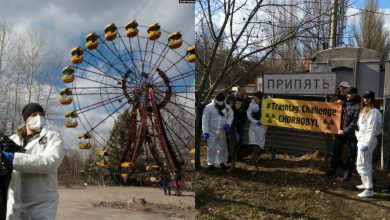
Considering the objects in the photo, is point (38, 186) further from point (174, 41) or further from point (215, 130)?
point (215, 130)

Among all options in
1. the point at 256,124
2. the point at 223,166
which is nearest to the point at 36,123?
the point at 223,166

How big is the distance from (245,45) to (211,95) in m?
0.65

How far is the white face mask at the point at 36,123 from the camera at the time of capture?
7.40ft

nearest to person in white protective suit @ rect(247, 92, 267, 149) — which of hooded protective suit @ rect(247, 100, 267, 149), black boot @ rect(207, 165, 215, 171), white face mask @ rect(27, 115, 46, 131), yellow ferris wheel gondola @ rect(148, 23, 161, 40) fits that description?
hooded protective suit @ rect(247, 100, 267, 149)

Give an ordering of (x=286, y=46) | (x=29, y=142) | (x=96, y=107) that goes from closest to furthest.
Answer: (x=29, y=142) → (x=96, y=107) → (x=286, y=46)

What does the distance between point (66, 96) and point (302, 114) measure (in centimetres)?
317

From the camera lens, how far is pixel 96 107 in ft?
9.18

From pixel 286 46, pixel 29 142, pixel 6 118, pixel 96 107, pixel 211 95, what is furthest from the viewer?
pixel 286 46

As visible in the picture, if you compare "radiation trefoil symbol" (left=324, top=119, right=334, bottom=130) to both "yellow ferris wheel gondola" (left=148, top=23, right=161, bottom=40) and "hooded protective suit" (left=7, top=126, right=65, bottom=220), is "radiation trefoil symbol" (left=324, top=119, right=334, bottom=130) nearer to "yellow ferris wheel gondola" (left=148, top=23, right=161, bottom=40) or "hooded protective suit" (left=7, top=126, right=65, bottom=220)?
"yellow ferris wheel gondola" (left=148, top=23, right=161, bottom=40)

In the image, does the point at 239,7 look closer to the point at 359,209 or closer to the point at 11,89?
the point at 359,209

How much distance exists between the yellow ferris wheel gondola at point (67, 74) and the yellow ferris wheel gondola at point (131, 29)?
0.37m

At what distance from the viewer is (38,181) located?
2184mm

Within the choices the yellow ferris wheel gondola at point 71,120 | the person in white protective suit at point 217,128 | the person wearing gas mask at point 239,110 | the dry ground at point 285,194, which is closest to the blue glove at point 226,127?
the person in white protective suit at point 217,128

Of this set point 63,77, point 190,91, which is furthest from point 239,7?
point 63,77
